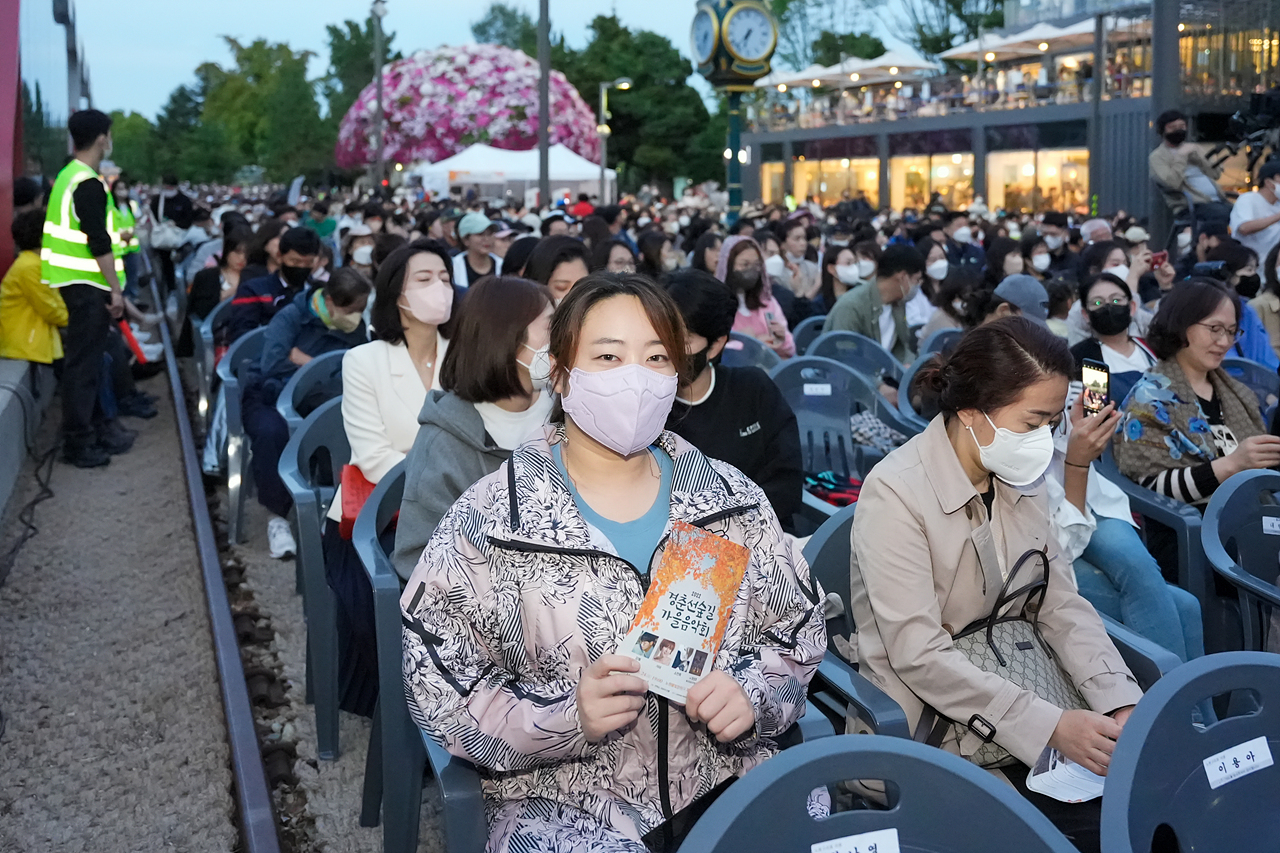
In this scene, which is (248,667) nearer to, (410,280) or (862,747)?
(410,280)

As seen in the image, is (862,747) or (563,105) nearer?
(862,747)

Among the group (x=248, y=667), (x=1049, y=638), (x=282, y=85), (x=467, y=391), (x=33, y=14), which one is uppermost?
(x=282, y=85)

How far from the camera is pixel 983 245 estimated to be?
48.5 ft

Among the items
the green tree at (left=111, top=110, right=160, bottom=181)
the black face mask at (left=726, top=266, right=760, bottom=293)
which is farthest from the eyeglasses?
the green tree at (left=111, top=110, right=160, bottom=181)

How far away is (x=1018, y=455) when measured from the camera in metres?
3.13

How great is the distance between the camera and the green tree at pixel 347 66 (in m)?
80.7

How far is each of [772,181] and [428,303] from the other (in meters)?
48.9

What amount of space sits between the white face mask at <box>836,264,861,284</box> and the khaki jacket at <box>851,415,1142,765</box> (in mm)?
7519

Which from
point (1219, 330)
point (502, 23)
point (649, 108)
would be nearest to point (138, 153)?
point (502, 23)

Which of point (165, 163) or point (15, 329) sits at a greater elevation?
point (165, 163)

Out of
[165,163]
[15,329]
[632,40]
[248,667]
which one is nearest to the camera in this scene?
[248,667]

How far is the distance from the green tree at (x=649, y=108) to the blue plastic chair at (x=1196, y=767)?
61599mm

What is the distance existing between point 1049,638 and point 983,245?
40.3 feet

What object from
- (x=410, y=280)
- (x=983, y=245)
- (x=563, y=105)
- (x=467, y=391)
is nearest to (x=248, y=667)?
(x=410, y=280)
